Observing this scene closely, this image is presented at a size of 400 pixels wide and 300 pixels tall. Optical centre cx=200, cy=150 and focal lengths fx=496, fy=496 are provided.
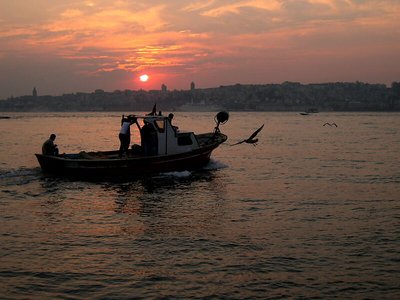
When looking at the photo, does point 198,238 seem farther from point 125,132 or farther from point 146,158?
point 125,132

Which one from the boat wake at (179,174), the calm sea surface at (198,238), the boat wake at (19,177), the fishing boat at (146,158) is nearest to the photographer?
the calm sea surface at (198,238)

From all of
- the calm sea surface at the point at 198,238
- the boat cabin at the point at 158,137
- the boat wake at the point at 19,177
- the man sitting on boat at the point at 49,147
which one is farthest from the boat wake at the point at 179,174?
the boat wake at the point at 19,177

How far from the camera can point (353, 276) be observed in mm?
10812

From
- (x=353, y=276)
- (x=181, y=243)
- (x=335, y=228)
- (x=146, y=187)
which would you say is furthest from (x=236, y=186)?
(x=353, y=276)

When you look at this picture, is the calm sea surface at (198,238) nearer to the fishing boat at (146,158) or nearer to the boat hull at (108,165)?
the boat hull at (108,165)

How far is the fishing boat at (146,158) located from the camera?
23.8m

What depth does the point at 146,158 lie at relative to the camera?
961 inches

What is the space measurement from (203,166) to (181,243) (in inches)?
621

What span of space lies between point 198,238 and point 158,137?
39.0 feet

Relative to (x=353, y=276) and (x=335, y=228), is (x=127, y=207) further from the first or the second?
(x=353, y=276)

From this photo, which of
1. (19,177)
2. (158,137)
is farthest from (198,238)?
(19,177)

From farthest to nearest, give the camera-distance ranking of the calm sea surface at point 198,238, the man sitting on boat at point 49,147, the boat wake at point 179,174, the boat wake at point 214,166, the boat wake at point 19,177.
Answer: the boat wake at point 214,166
the boat wake at point 179,174
the man sitting on boat at point 49,147
the boat wake at point 19,177
the calm sea surface at point 198,238

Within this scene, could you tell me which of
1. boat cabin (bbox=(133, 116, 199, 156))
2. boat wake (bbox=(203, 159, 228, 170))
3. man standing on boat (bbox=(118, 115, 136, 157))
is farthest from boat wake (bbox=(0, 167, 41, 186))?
boat wake (bbox=(203, 159, 228, 170))

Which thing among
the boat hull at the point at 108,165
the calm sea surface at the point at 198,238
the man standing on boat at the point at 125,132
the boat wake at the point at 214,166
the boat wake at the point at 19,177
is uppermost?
the man standing on boat at the point at 125,132
